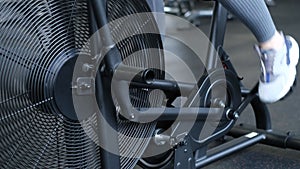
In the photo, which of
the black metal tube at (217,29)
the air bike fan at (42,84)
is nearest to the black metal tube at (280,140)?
the black metal tube at (217,29)

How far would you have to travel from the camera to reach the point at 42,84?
1050 millimetres

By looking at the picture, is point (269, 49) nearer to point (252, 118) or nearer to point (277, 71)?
point (277, 71)

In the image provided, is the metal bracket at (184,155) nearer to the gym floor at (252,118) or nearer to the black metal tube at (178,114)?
the black metal tube at (178,114)

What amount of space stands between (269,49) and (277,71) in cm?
8

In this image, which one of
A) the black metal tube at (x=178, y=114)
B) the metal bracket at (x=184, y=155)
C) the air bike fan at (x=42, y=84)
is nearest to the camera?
the air bike fan at (x=42, y=84)

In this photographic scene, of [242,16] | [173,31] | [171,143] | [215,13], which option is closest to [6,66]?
[171,143]

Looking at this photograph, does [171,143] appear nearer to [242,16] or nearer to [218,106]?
[218,106]

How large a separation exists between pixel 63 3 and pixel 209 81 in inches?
22.6

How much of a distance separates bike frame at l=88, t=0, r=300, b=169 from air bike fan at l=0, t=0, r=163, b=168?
41 mm

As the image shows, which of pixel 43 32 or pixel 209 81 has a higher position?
pixel 43 32

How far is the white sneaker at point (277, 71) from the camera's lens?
1404 millimetres

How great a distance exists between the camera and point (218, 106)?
1.51 m

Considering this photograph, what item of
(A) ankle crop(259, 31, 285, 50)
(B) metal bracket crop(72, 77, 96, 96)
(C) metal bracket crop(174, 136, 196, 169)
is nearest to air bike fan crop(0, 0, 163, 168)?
(B) metal bracket crop(72, 77, 96, 96)

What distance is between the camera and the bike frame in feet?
3.67
